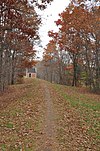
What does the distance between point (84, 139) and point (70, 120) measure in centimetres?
270

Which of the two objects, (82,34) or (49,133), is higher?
(82,34)

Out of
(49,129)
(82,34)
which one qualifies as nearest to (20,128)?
(49,129)

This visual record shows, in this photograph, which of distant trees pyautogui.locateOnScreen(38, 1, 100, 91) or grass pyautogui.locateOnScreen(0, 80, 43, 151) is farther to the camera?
distant trees pyautogui.locateOnScreen(38, 1, 100, 91)

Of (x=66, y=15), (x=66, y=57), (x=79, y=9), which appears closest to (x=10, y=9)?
(x=79, y=9)

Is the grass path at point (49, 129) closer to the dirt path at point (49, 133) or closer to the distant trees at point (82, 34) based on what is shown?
the dirt path at point (49, 133)

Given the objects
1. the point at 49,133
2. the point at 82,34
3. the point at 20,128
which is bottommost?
the point at 49,133

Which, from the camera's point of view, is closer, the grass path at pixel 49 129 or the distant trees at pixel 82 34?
the grass path at pixel 49 129

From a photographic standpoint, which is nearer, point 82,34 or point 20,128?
point 20,128

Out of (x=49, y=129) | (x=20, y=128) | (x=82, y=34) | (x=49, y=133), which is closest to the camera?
(x=49, y=133)

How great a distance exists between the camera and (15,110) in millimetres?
14211

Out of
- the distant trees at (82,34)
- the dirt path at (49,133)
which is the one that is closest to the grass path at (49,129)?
the dirt path at (49,133)

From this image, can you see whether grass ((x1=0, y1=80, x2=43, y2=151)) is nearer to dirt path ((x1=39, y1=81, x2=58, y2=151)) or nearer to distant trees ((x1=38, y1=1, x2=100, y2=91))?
dirt path ((x1=39, y1=81, x2=58, y2=151))

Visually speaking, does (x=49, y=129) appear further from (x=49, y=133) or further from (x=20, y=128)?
(x=20, y=128)

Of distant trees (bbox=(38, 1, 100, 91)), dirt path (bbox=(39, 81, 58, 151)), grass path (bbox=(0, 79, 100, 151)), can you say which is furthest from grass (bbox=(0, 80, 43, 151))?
distant trees (bbox=(38, 1, 100, 91))
